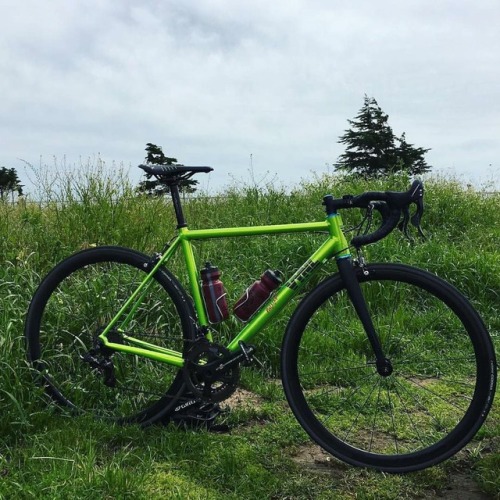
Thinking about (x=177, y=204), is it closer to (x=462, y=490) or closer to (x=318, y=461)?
(x=318, y=461)

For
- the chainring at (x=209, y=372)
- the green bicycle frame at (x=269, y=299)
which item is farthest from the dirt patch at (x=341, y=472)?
the green bicycle frame at (x=269, y=299)

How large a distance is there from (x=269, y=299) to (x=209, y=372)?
1.53 feet

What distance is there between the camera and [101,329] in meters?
3.07

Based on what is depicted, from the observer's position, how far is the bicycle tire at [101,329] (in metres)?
2.98

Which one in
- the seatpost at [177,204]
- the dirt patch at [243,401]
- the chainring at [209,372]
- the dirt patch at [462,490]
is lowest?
the dirt patch at [462,490]

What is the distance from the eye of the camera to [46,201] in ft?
18.5

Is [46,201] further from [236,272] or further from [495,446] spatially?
[495,446]

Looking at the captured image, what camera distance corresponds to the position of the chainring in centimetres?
274

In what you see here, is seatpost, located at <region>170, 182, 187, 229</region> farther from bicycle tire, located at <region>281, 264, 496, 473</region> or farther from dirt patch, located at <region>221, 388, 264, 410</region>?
dirt patch, located at <region>221, 388, 264, 410</region>

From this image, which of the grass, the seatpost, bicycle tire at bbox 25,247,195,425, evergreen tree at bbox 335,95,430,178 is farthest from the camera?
evergreen tree at bbox 335,95,430,178

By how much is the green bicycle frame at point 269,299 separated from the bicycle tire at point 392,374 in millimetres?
115

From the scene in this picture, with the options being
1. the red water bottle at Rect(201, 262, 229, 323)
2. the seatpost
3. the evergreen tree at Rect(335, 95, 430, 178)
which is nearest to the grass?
the red water bottle at Rect(201, 262, 229, 323)

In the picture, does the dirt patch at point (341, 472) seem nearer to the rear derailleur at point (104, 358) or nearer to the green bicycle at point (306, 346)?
the green bicycle at point (306, 346)

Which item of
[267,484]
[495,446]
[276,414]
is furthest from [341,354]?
[267,484]
